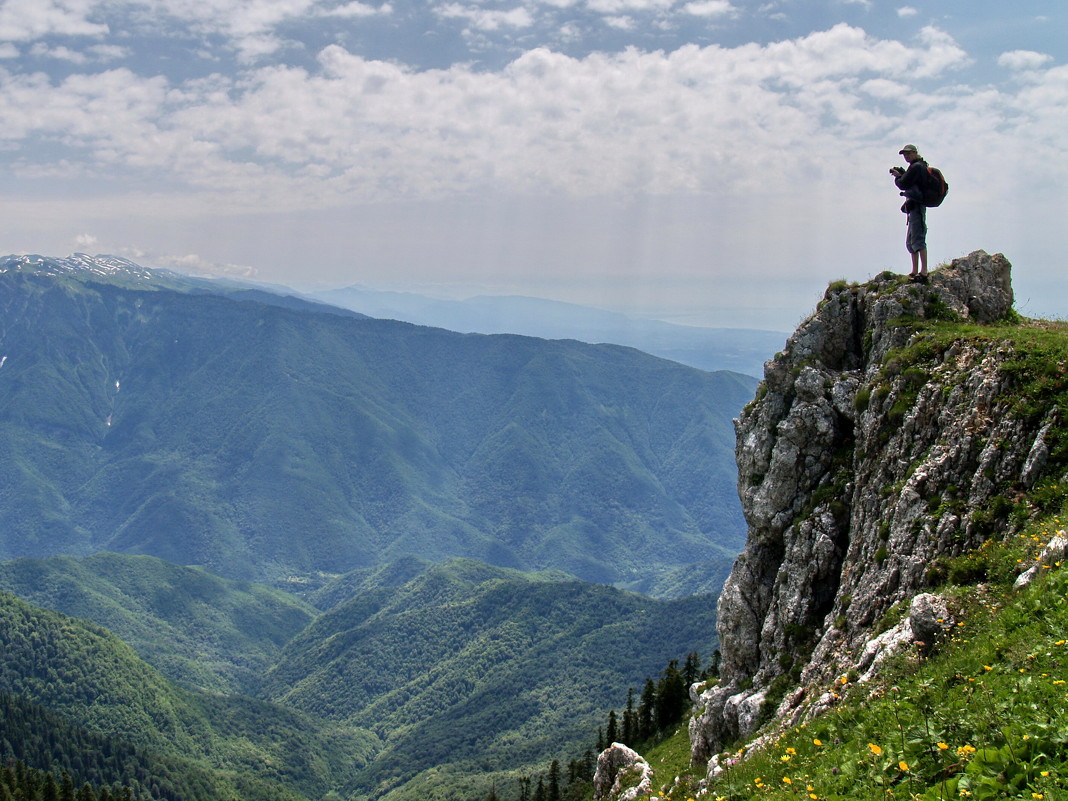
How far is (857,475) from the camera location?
30.6 meters

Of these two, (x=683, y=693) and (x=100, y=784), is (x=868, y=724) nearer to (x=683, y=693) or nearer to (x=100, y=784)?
(x=683, y=693)

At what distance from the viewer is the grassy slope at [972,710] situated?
10266 mm

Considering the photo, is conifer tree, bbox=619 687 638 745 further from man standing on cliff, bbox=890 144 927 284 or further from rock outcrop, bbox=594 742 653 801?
man standing on cliff, bbox=890 144 927 284

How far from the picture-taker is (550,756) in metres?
175

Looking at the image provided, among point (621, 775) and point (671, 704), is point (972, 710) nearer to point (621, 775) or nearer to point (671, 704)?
point (621, 775)

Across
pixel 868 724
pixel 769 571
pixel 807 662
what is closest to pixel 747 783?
pixel 868 724

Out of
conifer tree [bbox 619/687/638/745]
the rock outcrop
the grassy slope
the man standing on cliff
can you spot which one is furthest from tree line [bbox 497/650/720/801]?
the grassy slope

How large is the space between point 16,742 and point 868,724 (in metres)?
199

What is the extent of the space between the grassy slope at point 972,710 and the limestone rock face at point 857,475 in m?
1.35

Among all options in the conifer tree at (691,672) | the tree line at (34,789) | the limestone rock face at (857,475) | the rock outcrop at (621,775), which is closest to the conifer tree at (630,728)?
the conifer tree at (691,672)

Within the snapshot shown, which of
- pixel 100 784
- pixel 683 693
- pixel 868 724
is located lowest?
pixel 100 784

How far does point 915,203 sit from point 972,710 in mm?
25894

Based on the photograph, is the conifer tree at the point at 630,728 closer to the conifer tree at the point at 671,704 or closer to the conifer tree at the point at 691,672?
the conifer tree at the point at 671,704

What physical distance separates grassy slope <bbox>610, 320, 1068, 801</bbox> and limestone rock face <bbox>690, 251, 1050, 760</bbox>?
1.35 m
